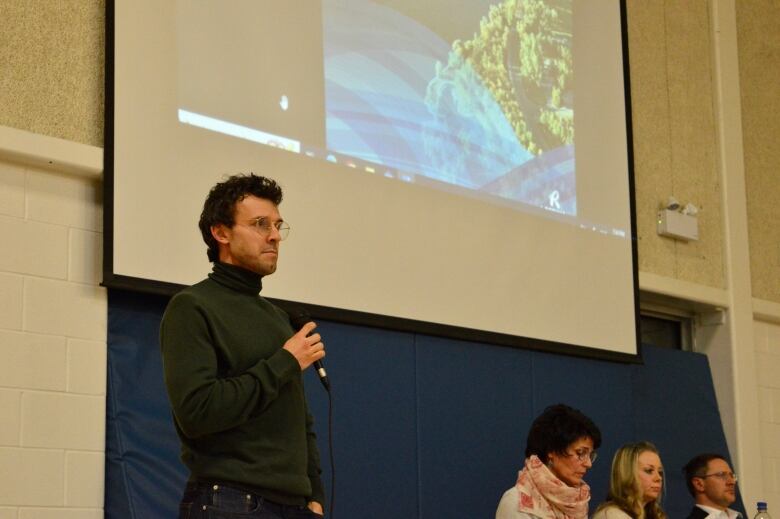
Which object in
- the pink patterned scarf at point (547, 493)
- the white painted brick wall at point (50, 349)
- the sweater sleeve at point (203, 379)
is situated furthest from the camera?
the pink patterned scarf at point (547, 493)

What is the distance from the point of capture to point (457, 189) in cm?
451

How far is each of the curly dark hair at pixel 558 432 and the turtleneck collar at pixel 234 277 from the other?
175 centimetres

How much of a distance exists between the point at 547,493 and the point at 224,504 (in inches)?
71.3

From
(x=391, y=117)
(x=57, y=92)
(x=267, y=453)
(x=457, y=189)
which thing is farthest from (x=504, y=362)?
(x=267, y=453)

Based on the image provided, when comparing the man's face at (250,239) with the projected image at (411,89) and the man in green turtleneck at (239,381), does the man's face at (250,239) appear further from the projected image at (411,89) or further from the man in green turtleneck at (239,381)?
the projected image at (411,89)

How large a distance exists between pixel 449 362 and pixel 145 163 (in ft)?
4.79

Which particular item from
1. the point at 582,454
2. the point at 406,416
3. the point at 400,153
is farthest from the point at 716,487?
→ the point at 400,153

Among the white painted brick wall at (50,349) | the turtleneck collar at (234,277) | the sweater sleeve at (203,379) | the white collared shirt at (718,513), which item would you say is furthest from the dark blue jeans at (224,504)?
the white collared shirt at (718,513)

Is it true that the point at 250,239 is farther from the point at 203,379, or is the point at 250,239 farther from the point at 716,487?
the point at 716,487

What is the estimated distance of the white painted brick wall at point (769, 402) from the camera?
5.78 meters

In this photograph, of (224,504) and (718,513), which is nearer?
(224,504)

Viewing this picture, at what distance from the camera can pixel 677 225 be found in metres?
5.54

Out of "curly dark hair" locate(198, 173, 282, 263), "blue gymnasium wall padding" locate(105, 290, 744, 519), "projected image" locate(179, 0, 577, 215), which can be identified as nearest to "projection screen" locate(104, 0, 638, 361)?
"projected image" locate(179, 0, 577, 215)

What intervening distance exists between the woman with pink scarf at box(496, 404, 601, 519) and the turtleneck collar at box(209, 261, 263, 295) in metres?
1.67
